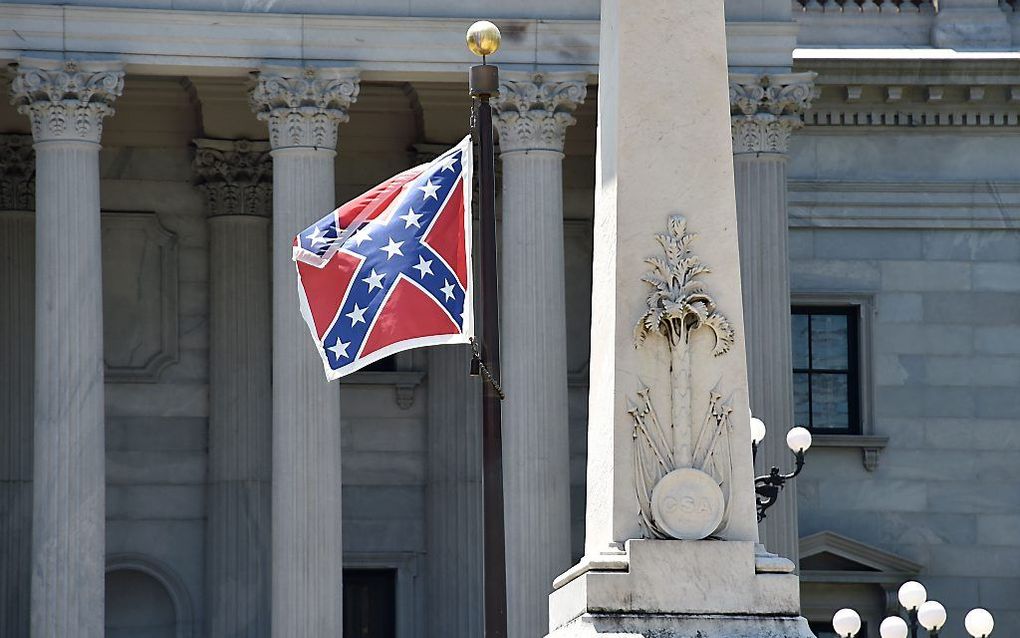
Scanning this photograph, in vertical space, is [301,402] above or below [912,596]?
above

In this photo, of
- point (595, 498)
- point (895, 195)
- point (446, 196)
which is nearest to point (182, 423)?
point (895, 195)

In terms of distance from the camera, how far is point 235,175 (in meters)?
44.5

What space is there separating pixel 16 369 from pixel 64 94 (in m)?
6.34

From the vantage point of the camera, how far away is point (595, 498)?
786 inches

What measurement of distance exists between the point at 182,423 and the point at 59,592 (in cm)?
761

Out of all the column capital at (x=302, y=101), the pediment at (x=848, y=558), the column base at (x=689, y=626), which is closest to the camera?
the column base at (x=689, y=626)

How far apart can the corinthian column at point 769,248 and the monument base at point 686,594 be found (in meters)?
20.4

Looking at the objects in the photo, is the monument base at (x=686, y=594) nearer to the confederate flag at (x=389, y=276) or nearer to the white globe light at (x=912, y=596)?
the confederate flag at (x=389, y=276)

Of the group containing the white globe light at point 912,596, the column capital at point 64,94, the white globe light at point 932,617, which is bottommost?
the white globe light at point 932,617

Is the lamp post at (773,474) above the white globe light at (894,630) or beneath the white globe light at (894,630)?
above

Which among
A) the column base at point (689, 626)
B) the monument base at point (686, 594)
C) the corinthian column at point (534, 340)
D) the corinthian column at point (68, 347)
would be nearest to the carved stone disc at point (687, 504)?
the monument base at point (686, 594)

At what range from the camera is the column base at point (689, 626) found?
18.8 m

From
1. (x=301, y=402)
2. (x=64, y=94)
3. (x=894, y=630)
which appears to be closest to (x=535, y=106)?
(x=301, y=402)

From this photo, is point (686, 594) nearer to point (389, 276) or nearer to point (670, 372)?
point (670, 372)
